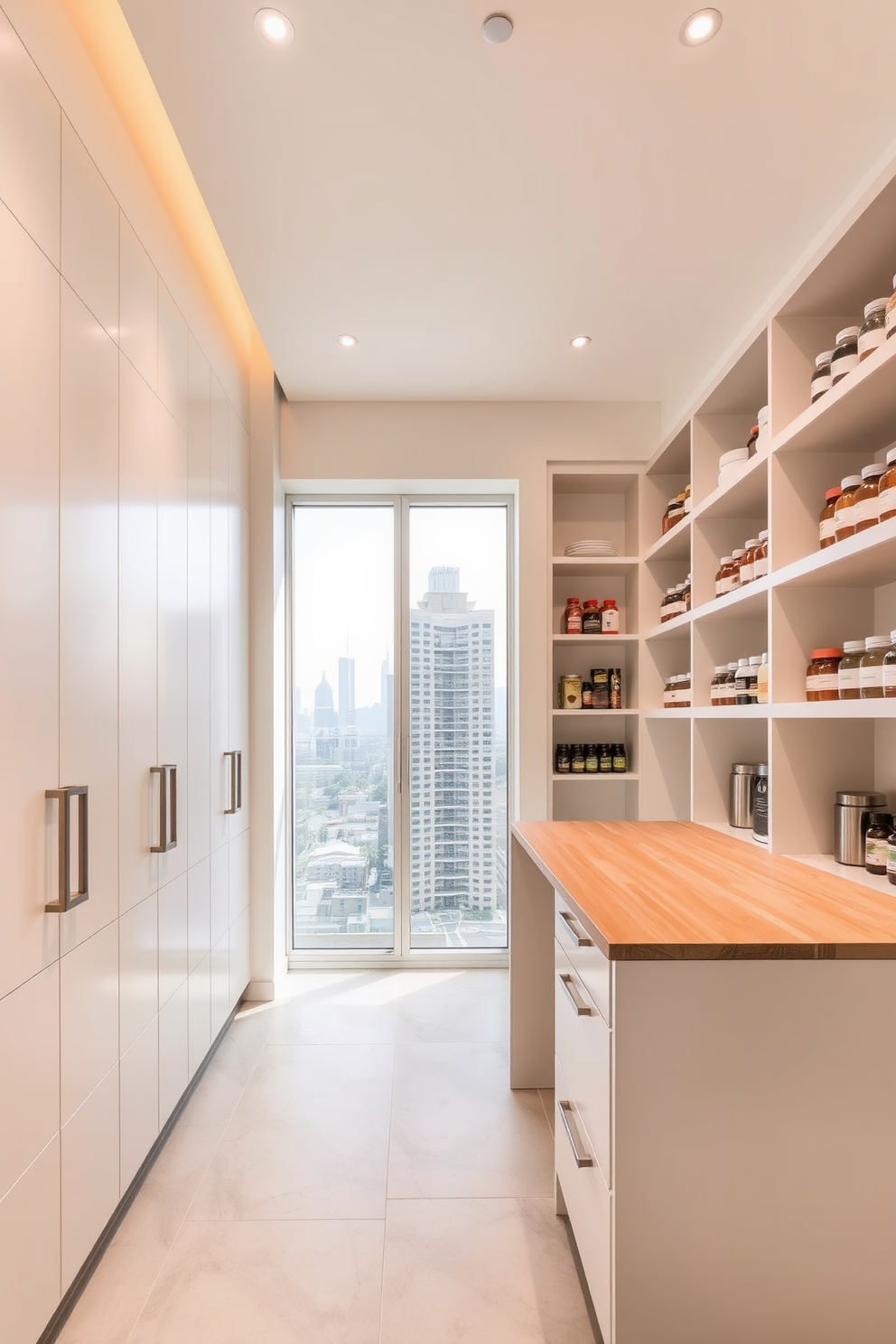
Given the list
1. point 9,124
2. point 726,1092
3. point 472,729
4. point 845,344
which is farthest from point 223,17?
point 472,729

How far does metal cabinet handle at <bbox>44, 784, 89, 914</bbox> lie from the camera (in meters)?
1.45

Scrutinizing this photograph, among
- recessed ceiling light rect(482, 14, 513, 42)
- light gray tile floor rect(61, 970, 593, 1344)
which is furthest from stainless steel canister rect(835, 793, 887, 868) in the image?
recessed ceiling light rect(482, 14, 513, 42)

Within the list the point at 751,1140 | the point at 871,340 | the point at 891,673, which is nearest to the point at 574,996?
the point at 751,1140

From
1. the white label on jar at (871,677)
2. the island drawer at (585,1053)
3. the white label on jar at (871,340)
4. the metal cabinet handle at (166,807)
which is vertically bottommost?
the island drawer at (585,1053)

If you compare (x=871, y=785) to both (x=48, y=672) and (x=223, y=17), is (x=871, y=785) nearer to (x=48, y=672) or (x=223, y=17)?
(x=48, y=672)

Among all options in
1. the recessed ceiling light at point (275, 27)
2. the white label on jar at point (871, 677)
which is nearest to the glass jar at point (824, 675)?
the white label on jar at point (871, 677)

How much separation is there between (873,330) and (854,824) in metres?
1.18

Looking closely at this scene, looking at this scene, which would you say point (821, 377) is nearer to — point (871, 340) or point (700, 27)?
point (871, 340)

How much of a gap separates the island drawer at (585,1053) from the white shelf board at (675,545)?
1760 mm

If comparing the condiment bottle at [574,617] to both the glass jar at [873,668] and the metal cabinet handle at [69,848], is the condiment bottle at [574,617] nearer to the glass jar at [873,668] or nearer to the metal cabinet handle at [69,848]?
the glass jar at [873,668]

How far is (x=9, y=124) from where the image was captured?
53.1 inches

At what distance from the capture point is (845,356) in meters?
1.84

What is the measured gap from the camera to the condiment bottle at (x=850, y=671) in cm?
184

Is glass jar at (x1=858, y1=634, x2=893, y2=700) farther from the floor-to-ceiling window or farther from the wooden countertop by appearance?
the floor-to-ceiling window
